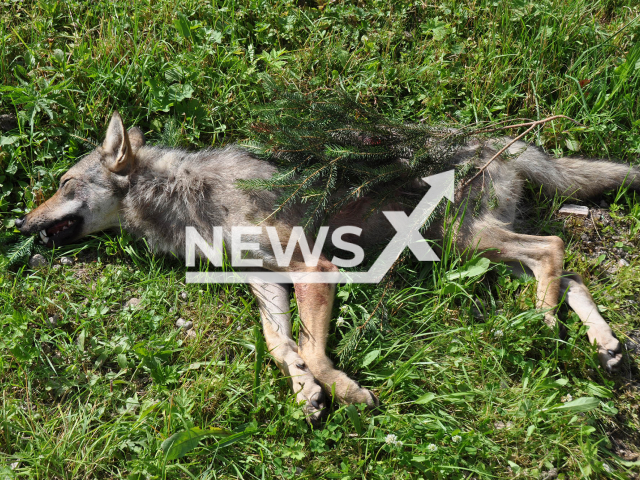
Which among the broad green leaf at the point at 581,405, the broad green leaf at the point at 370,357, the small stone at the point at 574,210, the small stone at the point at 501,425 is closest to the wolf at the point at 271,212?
the small stone at the point at 574,210

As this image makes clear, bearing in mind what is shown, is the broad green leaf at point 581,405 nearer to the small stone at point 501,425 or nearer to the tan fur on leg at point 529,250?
the small stone at point 501,425

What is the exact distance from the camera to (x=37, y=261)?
4141mm

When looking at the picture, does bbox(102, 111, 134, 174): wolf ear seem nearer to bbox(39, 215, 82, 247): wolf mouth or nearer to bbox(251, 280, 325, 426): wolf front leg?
bbox(39, 215, 82, 247): wolf mouth

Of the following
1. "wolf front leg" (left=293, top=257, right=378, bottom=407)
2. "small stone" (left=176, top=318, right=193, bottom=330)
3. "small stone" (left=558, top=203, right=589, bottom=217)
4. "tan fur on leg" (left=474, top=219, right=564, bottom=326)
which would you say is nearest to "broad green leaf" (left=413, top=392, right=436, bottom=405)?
"wolf front leg" (left=293, top=257, right=378, bottom=407)

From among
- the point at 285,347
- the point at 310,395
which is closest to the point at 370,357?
the point at 310,395

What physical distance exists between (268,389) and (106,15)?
3.85 m

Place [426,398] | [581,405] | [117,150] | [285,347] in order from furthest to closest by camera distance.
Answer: [117,150]
[285,347]
[426,398]
[581,405]

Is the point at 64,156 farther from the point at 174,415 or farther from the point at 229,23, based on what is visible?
the point at 174,415

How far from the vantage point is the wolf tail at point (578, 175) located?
4.19 meters

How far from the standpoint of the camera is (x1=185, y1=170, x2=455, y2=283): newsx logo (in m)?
3.74

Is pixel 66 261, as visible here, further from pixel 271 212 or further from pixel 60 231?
pixel 271 212

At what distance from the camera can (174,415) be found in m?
3.16

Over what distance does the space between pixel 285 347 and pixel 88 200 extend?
2.00 m

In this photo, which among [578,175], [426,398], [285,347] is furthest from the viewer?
[578,175]
